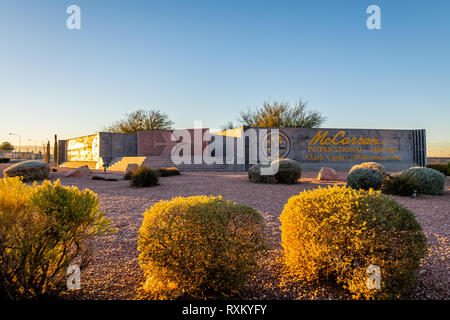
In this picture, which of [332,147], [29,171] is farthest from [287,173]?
[29,171]

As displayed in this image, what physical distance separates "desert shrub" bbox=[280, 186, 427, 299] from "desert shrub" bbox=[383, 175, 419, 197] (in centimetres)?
720

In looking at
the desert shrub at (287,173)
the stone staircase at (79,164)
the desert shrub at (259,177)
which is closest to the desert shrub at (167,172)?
the desert shrub at (259,177)

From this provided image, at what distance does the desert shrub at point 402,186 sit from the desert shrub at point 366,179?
0.99 feet

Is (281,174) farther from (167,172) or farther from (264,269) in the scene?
(264,269)

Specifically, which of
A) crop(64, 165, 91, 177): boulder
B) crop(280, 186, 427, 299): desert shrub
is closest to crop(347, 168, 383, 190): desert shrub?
crop(280, 186, 427, 299): desert shrub

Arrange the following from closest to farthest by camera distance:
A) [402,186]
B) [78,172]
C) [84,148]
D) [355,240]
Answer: [355,240], [402,186], [78,172], [84,148]

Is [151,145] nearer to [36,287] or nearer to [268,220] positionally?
[268,220]

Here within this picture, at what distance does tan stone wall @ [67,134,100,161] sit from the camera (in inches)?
1019

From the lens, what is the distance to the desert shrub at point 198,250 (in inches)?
91.0

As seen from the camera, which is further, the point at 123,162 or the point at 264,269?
the point at 123,162

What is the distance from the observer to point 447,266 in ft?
10.6

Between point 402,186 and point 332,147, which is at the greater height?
point 332,147

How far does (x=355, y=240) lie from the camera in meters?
2.33

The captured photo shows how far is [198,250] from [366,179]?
871 cm
